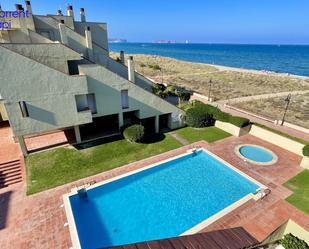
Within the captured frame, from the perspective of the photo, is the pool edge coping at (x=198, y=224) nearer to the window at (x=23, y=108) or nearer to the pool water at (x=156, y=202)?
the pool water at (x=156, y=202)

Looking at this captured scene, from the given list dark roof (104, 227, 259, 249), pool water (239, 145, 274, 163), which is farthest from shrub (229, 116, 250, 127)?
dark roof (104, 227, 259, 249)

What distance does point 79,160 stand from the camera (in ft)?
57.7

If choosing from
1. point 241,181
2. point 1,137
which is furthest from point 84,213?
point 1,137

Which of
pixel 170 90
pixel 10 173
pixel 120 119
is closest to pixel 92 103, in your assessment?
pixel 120 119

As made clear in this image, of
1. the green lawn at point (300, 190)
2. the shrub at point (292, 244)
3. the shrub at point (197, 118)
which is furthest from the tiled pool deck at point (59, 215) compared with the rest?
the shrub at point (197, 118)

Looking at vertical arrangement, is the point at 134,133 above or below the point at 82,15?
below

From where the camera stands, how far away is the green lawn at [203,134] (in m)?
21.7

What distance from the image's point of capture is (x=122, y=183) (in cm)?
1520

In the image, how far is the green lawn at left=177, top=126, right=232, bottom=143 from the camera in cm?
2173

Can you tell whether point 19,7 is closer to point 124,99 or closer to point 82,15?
point 82,15

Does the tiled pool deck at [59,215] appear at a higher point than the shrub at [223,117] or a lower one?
lower

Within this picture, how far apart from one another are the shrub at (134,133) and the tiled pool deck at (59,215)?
13.7 ft

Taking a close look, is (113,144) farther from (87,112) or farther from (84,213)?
(84,213)

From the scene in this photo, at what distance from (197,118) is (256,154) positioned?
7.54 metres
